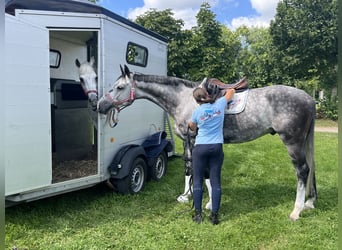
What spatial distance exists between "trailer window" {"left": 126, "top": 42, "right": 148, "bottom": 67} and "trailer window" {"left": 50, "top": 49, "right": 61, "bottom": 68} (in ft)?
4.70

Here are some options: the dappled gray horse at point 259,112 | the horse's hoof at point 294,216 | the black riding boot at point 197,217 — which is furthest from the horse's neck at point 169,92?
the horse's hoof at point 294,216

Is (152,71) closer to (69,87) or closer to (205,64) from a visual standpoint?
(69,87)

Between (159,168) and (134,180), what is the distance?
1150mm

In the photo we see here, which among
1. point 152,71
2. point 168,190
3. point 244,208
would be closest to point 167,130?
point 152,71

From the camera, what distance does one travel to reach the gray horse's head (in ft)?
15.1

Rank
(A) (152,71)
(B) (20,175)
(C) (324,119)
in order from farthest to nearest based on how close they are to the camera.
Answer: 1. (C) (324,119)
2. (A) (152,71)
3. (B) (20,175)

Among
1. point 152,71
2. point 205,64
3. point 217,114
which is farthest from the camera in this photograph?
point 205,64

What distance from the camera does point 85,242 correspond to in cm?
364

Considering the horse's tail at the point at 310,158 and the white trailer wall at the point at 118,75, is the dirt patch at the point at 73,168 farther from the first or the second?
the horse's tail at the point at 310,158

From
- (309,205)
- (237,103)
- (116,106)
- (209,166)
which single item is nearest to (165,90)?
(116,106)

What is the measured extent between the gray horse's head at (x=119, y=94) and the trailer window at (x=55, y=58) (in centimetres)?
172

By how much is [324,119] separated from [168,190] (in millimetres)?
15842

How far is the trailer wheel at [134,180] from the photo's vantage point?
5023 millimetres

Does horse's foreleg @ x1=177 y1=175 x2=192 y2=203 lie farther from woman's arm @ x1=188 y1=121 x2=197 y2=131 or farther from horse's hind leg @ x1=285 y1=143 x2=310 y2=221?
horse's hind leg @ x1=285 y1=143 x2=310 y2=221
